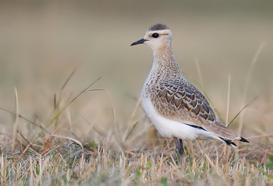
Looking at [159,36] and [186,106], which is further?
[159,36]

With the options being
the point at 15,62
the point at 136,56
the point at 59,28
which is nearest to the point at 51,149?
the point at 15,62

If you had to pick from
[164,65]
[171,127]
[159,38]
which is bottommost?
[171,127]

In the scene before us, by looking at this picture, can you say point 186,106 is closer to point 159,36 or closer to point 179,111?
point 179,111

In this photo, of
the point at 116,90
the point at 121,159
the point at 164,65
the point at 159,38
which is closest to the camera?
the point at 121,159

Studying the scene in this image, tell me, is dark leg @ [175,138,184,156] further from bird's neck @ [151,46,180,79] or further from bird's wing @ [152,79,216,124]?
bird's neck @ [151,46,180,79]

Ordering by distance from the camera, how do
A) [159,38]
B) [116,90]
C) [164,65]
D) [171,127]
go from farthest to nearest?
[116,90] < [159,38] < [164,65] < [171,127]

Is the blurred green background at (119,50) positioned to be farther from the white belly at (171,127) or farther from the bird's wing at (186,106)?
the white belly at (171,127)

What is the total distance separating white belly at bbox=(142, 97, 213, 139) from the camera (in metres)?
6.28

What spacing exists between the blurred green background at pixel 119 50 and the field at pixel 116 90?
29mm

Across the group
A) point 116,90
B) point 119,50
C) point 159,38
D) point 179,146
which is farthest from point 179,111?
point 119,50

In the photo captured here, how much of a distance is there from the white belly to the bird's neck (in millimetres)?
379

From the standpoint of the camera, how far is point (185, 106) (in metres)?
6.39

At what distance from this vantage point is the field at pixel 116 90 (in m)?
5.66

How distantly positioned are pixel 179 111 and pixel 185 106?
0.20 feet
